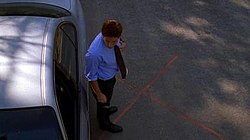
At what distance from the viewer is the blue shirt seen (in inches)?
180

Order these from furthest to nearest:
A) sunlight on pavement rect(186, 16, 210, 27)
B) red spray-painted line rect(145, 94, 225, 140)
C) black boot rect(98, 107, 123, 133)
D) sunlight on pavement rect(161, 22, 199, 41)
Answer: sunlight on pavement rect(186, 16, 210, 27) < sunlight on pavement rect(161, 22, 199, 41) < red spray-painted line rect(145, 94, 225, 140) < black boot rect(98, 107, 123, 133)

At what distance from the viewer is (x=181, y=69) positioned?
6.82 meters

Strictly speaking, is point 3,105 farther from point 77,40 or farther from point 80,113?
point 77,40

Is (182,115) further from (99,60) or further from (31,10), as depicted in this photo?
(31,10)

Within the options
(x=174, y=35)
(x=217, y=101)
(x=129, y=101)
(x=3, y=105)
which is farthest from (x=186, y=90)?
(x=3, y=105)

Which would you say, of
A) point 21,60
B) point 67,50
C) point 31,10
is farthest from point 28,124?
point 31,10

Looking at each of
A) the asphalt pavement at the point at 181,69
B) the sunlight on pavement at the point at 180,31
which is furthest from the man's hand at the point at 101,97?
the sunlight on pavement at the point at 180,31

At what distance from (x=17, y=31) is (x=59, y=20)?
59 centimetres

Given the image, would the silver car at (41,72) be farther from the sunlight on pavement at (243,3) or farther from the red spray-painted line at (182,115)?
the sunlight on pavement at (243,3)

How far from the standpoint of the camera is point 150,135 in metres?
5.62

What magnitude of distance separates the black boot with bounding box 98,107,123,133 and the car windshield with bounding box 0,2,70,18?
1251mm

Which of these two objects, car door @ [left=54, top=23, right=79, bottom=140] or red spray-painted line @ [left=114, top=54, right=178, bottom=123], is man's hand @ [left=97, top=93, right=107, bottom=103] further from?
red spray-painted line @ [left=114, top=54, right=178, bottom=123]

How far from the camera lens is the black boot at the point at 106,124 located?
17.8 feet

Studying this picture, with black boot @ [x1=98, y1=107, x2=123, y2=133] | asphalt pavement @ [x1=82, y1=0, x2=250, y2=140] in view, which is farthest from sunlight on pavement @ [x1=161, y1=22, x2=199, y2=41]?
black boot @ [x1=98, y1=107, x2=123, y2=133]
